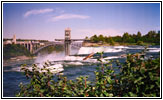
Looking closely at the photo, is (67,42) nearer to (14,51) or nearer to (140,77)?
(14,51)

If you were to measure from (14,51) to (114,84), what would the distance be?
168cm

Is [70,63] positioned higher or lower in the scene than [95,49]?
lower

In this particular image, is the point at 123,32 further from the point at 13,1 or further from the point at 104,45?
the point at 13,1

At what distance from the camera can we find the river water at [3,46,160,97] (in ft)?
8.29

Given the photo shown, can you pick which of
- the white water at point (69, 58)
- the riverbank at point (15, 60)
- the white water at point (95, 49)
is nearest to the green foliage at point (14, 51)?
the riverbank at point (15, 60)

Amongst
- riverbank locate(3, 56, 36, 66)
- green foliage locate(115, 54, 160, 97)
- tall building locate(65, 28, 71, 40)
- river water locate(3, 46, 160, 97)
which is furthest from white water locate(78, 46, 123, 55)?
green foliage locate(115, 54, 160, 97)

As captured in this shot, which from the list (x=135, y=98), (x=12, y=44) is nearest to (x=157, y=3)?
(x=135, y=98)

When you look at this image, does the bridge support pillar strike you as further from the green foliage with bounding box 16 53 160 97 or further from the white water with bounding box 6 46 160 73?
the green foliage with bounding box 16 53 160 97

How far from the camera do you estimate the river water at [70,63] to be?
2525 mm

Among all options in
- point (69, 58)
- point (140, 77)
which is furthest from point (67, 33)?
point (140, 77)

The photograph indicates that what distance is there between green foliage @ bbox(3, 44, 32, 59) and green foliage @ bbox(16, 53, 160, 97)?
867mm

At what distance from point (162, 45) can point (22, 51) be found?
212 cm

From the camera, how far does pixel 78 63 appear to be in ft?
9.10

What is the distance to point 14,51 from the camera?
2707 mm
